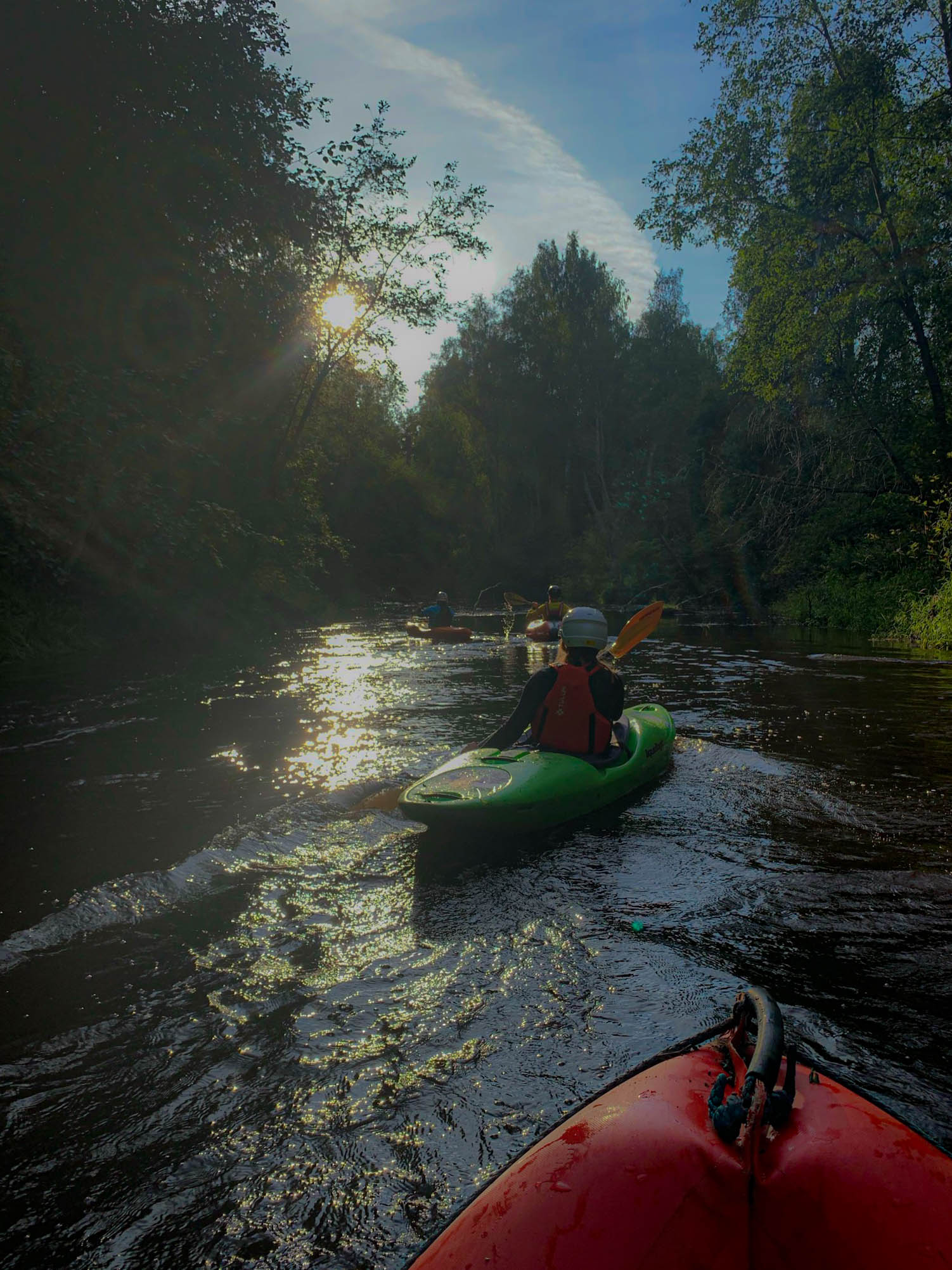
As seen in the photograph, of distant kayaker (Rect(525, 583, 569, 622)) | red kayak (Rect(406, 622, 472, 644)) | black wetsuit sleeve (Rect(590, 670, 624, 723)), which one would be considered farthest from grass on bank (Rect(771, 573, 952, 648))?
black wetsuit sleeve (Rect(590, 670, 624, 723))

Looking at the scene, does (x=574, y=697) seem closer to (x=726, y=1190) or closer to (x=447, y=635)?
(x=726, y=1190)

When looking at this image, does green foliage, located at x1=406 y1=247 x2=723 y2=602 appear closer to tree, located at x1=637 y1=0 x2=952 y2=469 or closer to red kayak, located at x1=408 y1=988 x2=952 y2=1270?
tree, located at x1=637 y1=0 x2=952 y2=469

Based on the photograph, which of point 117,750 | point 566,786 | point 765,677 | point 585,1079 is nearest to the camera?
point 585,1079

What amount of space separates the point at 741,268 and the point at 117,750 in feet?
47.3

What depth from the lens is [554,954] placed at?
3.12m

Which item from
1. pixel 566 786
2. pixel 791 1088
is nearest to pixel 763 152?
pixel 566 786

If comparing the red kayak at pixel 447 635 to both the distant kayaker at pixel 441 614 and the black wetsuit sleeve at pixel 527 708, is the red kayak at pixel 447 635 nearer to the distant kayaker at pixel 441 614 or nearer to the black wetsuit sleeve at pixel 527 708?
the distant kayaker at pixel 441 614

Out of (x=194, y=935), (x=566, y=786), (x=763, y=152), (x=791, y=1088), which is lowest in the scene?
(x=194, y=935)

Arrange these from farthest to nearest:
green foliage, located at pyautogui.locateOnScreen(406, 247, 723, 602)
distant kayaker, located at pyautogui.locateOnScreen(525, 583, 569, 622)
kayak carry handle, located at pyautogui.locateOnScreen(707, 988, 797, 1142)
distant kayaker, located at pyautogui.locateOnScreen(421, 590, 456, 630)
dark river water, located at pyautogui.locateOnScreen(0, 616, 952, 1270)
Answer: green foliage, located at pyautogui.locateOnScreen(406, 247, 723, 602), distant kayaker, located at pyautogui.locateOnScreen(421, 590, 456, 630), distant kayaker, located at pyautogui.locateOnScreen(525, 583, 569, 622), dark river water, located at pyautogui.locateOnScreen(0, 616, 952, 1270), kayak carry handle, located at pyautogui.locateOnScreen(707, 988, 797, 1142)

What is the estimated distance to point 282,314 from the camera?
63.0 feet

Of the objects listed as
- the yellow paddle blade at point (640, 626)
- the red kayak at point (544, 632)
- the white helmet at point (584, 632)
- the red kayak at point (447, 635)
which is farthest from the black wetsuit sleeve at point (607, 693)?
the red kayak at point (447, 635)

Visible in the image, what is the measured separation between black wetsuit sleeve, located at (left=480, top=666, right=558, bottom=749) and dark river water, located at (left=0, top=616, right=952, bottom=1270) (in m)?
0.73

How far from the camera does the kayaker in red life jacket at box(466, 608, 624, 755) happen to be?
16.2ft

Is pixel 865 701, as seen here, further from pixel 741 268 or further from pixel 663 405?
pixel 663 405
